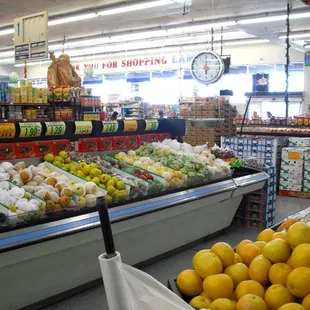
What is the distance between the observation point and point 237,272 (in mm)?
1941

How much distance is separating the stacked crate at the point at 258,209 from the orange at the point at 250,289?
432cm

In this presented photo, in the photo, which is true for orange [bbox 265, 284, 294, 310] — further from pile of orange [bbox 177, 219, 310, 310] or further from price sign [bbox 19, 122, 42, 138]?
price sign [bbox 19, 122, 42, 138]

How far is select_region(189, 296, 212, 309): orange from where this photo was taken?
1.78 metres

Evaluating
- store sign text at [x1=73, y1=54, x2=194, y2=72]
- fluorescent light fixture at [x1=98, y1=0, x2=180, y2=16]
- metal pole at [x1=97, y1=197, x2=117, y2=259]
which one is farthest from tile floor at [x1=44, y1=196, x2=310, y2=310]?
store sign text at [x1=73, y1=54, x2=194, y2=72]

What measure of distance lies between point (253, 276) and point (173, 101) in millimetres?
21299

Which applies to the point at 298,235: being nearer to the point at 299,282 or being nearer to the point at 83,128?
the point at 299,282

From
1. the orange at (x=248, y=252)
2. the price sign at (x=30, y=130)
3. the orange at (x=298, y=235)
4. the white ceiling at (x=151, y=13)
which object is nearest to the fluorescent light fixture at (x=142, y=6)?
the white ceiling at (x=151, y=13)

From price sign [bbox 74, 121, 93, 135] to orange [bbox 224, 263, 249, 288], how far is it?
3078 mm

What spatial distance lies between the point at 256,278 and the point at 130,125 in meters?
3.67

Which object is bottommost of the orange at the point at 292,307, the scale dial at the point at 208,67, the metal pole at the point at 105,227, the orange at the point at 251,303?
the orange at the point at 251,303

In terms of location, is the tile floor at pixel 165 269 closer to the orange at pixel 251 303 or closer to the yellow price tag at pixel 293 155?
the yellow price tag at pixel 293 155

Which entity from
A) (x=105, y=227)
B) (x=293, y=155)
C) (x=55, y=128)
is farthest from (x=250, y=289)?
(x=293, y=155)

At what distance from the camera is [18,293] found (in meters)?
3.36

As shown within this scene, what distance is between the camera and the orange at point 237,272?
1.93m
